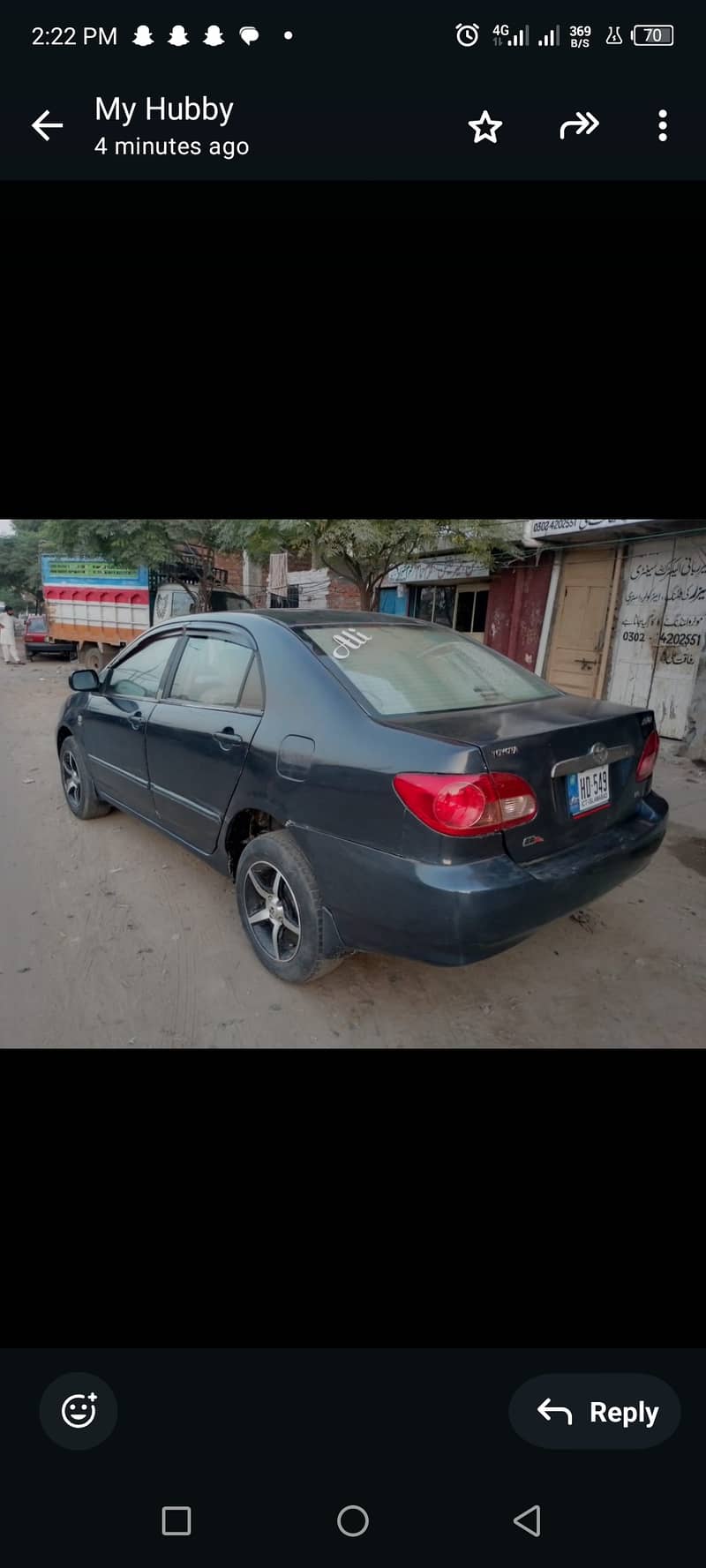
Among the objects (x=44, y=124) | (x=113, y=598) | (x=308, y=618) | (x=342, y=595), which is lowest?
(x=113, y=598)

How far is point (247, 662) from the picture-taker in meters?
2.90

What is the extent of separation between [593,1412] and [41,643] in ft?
54.9

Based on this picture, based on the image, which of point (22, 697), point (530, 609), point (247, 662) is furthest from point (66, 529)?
point (247, 662)

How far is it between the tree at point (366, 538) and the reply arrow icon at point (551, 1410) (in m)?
6.34

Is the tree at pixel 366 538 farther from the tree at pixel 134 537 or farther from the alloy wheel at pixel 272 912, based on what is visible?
the alloy wheel at pixel 272 912

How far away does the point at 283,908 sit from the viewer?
105 inches

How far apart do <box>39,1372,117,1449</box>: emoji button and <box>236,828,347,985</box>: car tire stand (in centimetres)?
164

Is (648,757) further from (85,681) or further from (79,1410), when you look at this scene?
(85,681)

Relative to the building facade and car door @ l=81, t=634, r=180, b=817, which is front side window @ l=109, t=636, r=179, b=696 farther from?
the building facade

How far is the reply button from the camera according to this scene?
0.79m

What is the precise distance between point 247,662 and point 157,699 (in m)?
0.82

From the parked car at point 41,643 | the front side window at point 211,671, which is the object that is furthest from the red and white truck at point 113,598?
the front side window at point 211,671

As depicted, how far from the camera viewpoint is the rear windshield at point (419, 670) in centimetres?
244

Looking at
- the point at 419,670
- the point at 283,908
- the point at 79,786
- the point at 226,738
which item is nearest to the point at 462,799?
the point at 419,670
